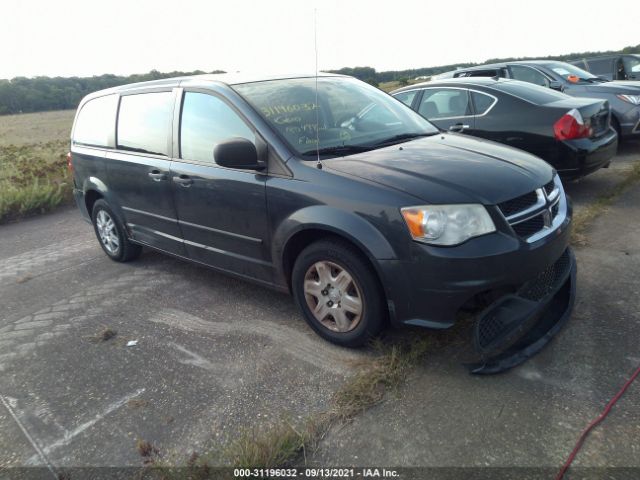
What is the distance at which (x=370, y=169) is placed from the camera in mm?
2959

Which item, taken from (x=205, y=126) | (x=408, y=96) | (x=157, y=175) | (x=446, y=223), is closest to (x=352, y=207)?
(x=446, y=223)

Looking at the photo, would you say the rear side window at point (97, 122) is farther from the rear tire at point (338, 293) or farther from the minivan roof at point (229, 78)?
the rear tire at point (338, 293)

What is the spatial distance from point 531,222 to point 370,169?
98cm

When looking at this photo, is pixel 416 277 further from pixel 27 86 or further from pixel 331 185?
pixel 27 86

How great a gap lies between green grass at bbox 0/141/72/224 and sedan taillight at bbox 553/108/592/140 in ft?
25.3

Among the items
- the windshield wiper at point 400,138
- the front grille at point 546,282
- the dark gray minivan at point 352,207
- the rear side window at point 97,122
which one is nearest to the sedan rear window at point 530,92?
the dark gray minivan at point 352,207

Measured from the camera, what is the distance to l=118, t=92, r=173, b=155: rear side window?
4.11 m

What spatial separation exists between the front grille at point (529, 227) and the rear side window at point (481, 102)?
3606mm

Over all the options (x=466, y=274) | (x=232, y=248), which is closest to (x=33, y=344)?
(x=232, y=248)

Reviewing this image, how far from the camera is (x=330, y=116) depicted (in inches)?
143

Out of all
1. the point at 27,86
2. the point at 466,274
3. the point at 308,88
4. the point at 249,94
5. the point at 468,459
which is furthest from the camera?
the point at 27,86

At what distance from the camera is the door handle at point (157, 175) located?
4027 millimetres

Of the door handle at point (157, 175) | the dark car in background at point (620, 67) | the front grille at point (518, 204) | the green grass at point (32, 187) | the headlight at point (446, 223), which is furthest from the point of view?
the dark car in background at point (620, 67)

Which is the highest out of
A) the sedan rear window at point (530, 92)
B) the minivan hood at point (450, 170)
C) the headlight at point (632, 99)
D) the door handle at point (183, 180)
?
the sedan rear window at point (530, 92)
